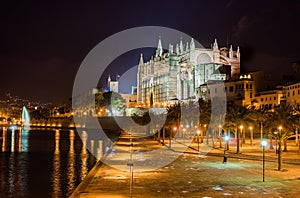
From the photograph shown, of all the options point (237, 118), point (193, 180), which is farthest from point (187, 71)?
point (193, 180)

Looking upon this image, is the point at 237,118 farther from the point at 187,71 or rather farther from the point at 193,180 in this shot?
the point at 187,71

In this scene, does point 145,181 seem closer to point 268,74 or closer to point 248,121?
point 248,121

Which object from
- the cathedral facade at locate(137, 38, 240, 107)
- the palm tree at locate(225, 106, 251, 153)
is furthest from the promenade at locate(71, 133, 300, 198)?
the cathedral facade at locate(137, 38, 240, 107)

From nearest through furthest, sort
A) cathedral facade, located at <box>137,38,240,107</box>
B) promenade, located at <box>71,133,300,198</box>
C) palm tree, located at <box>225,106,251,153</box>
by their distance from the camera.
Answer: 1. promenade, located at <box>71,133,300,198</box>
2. palm tree, located at <box>225,106,251,153</box>
3. cathedral facade, located at <box>137,38,240,107</box>

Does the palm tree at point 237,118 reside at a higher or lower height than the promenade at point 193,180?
higher

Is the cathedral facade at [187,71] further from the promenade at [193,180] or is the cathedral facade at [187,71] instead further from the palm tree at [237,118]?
the promenade at [193,180]

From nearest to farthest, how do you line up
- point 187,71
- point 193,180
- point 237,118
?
point 193,180 → point 237,118 → point 187,71

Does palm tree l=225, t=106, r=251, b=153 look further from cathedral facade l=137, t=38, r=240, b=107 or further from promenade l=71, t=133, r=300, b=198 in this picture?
cathedral facade l=137, t=38, r=240, b=107

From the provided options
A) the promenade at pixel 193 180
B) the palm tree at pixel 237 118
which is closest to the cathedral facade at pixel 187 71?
the palm tree at pixel 237 118

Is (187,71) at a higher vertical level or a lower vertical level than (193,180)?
higher

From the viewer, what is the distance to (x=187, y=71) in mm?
112375

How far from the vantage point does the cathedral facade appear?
4167 inches

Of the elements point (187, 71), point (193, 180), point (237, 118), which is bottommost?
point (193, 180)

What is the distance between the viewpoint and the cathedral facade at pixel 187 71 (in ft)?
347
